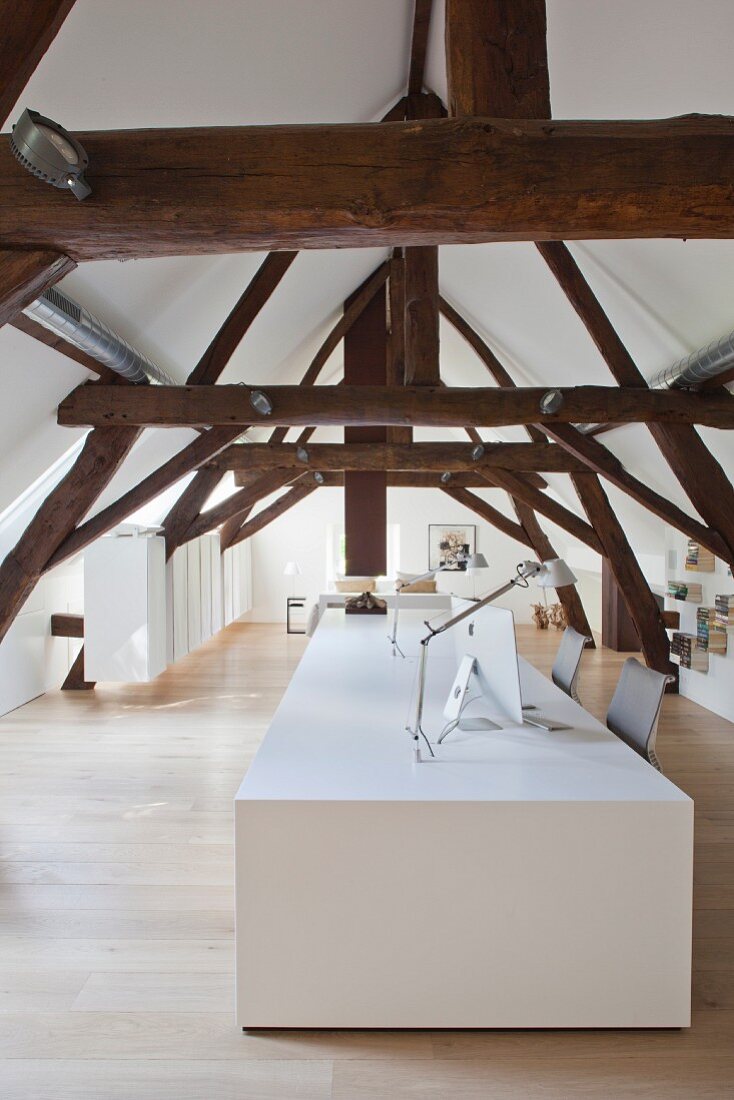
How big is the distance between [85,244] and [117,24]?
937 mm

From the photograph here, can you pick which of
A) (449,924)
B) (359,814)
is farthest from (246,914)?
(449,924)

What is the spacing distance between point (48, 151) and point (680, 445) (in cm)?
→ 416

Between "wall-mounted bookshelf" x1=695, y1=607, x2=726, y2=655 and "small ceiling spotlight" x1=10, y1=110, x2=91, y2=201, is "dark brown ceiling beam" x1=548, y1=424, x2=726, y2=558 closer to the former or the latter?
"wall-mounted bookshelf" x1=695, y1=607, x2=726, y2=655

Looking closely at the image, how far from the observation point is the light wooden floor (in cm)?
212

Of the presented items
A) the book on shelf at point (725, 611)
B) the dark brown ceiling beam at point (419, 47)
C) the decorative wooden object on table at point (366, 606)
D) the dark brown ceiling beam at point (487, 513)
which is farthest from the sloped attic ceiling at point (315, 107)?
the dark brown ceiling beam at point (487, 513)

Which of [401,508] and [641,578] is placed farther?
[401,508]

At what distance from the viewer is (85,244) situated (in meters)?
2.24

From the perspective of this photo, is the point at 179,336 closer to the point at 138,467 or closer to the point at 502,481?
the point at 138,467

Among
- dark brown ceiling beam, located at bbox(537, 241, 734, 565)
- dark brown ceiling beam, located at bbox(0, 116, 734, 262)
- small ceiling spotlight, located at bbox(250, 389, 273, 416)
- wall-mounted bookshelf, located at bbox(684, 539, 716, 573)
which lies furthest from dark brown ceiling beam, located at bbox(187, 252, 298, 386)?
wall-mounted bookshelf, located at bbox(684, 539, 716, 573)

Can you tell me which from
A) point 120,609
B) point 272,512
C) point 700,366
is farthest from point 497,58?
point 272,512

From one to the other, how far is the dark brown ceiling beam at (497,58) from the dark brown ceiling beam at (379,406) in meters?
2.88

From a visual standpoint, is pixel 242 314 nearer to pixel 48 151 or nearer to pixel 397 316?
pixel 397 316

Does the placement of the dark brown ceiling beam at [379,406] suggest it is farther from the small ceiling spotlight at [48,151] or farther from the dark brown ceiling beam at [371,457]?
the small ceiling spotlight at [48,151]

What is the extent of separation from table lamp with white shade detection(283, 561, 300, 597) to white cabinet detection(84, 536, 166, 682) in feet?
18.3
